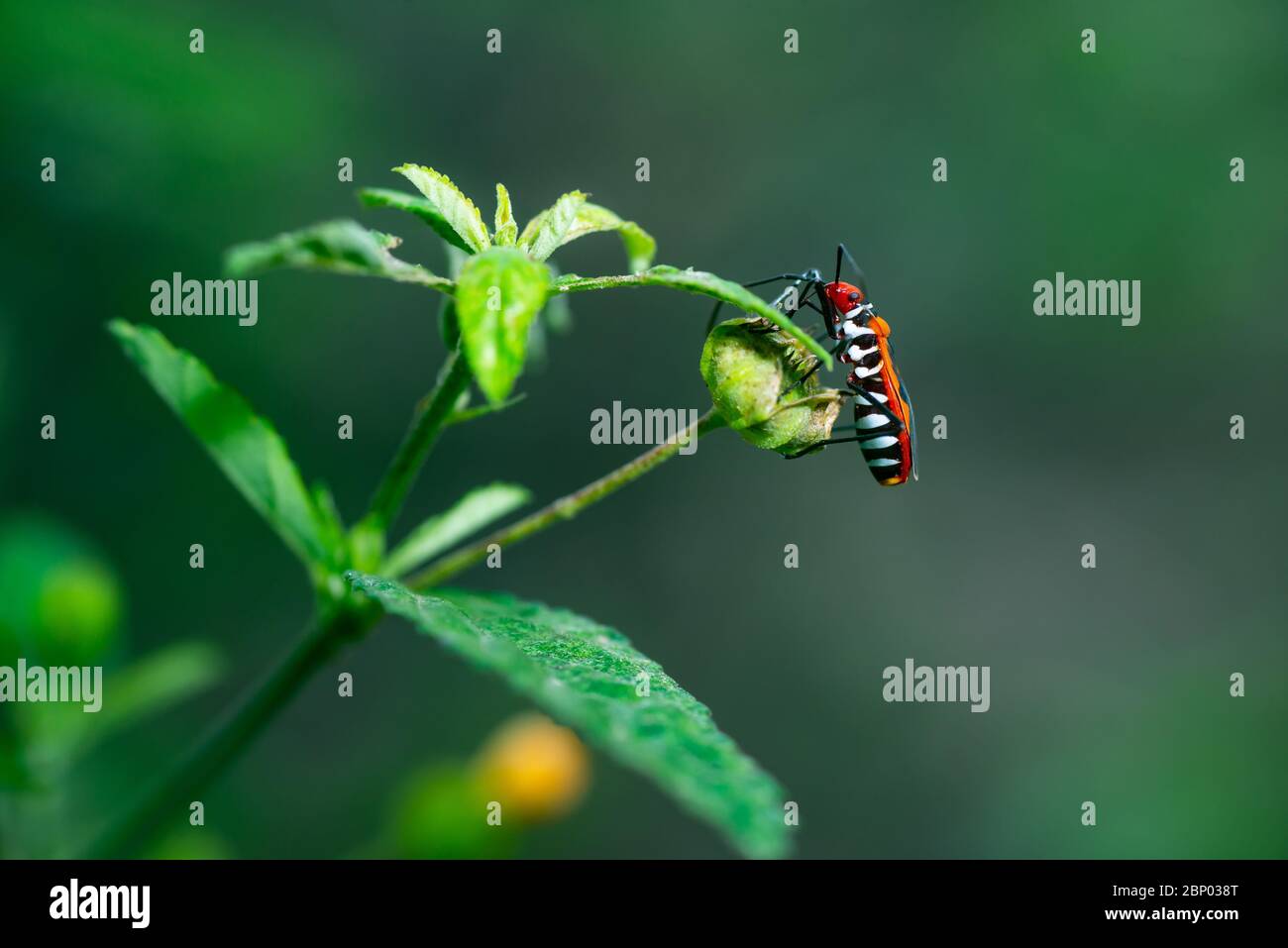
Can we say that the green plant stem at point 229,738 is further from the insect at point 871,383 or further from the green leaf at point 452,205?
the insect at point 871,383

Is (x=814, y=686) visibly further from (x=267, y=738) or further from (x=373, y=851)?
(x=373, y=851)

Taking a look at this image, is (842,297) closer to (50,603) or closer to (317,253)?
(317,253)

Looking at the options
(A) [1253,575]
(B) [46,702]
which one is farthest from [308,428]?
(A) [1253,575]

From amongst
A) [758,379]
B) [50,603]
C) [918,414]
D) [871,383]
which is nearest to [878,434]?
[871,383]

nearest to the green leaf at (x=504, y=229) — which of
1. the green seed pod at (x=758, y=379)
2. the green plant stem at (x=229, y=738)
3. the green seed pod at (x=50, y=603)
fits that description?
the green seed pod at (x=758, y=379)

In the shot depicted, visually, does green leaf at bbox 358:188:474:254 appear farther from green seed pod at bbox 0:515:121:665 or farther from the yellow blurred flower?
the yellow blurred flower

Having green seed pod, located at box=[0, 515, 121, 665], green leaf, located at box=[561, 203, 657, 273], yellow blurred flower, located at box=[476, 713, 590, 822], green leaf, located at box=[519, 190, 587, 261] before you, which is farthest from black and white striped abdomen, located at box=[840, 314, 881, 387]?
green seed pod, located at box=[0, 515, 121, 665]

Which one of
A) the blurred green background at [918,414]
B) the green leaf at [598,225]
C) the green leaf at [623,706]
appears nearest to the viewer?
the green leaf at [623,706]
